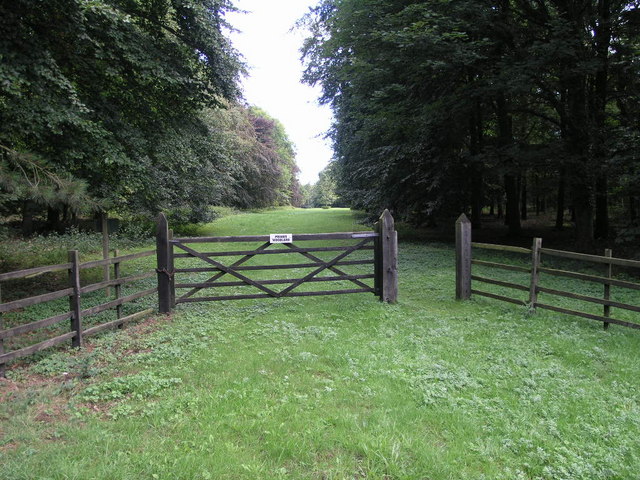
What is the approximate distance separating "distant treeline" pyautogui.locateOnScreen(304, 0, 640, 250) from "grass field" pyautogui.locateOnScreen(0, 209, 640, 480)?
8514 mm

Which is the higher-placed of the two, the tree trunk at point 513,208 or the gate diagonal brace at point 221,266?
the tree trunk at point 513,208

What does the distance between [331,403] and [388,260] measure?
458 cm

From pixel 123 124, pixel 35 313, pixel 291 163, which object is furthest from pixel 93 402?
pixel 291 163

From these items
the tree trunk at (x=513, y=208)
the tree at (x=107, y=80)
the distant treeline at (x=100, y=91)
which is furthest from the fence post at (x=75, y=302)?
the tree trunk at (x=513, y=208)

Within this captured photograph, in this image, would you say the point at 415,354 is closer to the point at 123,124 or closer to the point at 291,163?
the point at 123,124

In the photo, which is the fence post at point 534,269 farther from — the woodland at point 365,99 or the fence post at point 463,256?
the woodland at point 365,99

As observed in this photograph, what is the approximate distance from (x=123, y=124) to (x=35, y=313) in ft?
13.8

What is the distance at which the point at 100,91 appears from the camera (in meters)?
8.67

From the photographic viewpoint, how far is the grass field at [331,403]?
3027 mm

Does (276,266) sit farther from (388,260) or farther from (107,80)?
(107,80)

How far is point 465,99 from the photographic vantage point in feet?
45.6

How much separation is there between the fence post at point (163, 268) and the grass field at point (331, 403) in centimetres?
73

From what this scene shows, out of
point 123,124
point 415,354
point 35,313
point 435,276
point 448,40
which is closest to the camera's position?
point 415,354

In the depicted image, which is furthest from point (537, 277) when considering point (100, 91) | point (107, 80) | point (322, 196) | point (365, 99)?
point (322, 196)
